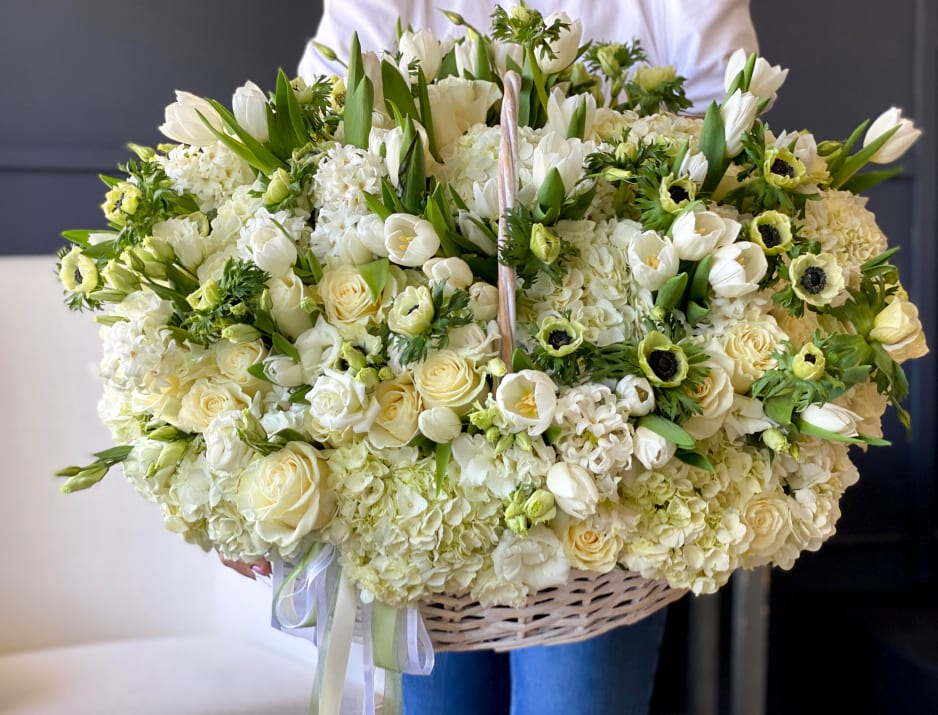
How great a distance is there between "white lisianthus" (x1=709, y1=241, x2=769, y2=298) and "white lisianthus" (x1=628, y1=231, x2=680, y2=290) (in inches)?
1.0

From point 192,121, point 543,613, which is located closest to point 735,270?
point 543,613

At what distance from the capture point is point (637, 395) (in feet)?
1.62

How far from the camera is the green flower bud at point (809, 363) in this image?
484 mm

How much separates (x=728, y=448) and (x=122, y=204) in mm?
437

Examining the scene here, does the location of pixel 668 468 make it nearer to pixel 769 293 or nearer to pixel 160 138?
pixel 769 293

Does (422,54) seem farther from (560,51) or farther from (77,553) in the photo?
(77,553)

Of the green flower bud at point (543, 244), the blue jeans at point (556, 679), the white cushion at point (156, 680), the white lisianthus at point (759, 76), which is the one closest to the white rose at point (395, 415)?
the green flower bud at point (543, 244)

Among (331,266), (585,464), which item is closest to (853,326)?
(585,464)

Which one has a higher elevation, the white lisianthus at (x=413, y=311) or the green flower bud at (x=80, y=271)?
the green flower bud at (x=80, y=271)

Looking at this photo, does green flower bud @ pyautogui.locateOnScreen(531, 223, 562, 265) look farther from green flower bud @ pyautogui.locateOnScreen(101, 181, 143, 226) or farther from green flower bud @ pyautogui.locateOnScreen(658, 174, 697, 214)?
green flower bud @ pyautogui.locateOnScreen(101, 181, 143, 226)

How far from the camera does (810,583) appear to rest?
1768mm

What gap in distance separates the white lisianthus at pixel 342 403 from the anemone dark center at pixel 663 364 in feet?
0.54

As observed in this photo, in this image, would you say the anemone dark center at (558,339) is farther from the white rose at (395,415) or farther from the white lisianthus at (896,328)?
the white lisianthus at (896,328)

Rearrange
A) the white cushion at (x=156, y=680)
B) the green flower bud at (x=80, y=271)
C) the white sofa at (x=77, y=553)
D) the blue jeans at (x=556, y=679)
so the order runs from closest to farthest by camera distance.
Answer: the green flower bud at (x=80, y=271) → the blue jeans at (x=556, y=679) → the white cushion at (x=156, y=680) → the white sofa at (x=77, y=553)
